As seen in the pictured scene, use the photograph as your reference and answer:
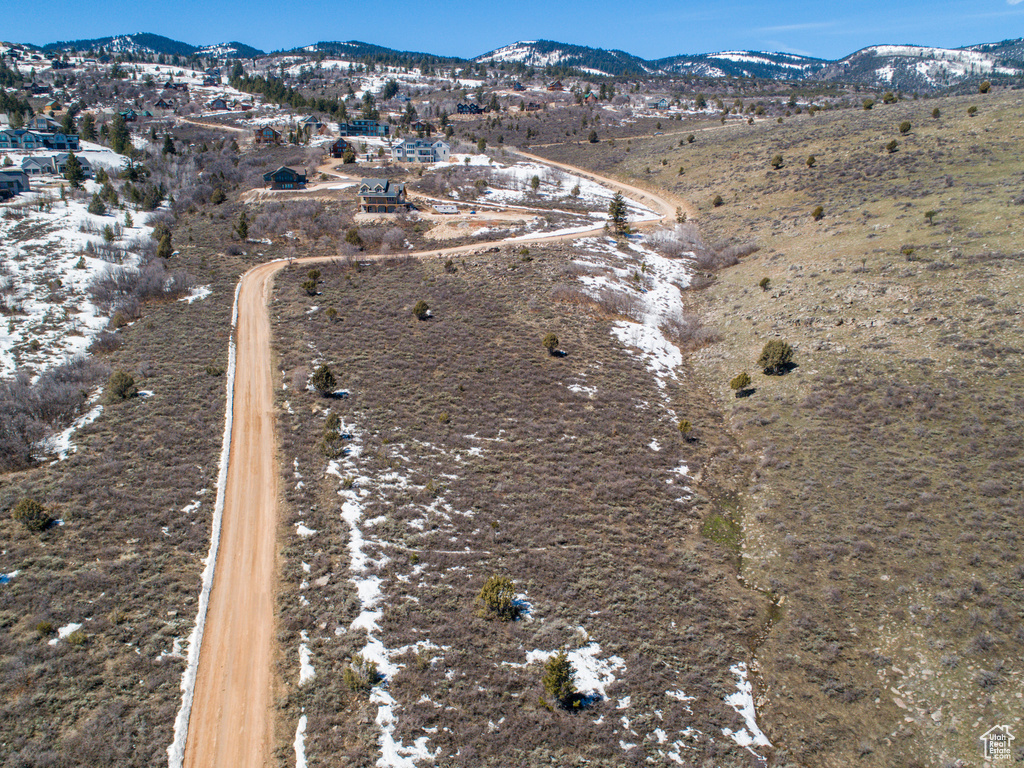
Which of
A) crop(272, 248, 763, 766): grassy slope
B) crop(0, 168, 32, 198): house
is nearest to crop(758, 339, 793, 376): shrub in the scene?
crop(272, 248, 763, 766): grassy slope

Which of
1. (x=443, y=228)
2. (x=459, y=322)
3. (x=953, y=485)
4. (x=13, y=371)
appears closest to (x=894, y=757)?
(x=953, y=485)

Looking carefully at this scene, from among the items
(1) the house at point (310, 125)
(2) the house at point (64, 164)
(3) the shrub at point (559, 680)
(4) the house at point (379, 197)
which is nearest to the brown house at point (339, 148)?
(1) the house at point (310, 125)

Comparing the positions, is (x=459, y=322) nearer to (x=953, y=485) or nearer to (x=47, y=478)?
(x=47, y=478)

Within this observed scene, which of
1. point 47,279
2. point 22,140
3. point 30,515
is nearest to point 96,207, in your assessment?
point 47,279

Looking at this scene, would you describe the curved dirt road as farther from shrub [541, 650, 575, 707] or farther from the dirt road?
shrub [541, 650, 575, 707]

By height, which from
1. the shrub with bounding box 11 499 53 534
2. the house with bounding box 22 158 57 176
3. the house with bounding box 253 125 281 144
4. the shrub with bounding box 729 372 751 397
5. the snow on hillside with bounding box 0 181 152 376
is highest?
the house with bounding box 253 125 281 144
